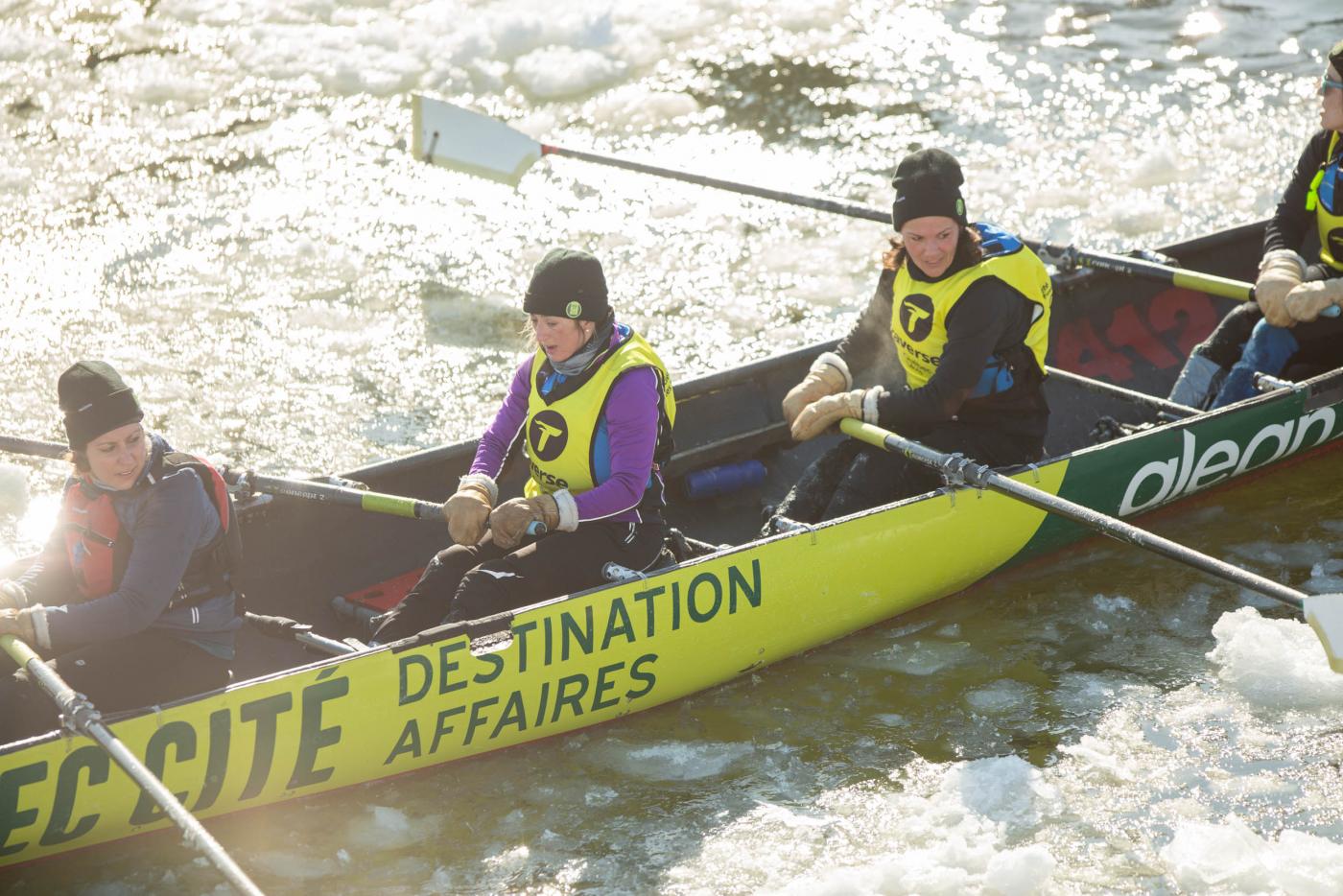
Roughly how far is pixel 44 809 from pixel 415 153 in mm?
5431

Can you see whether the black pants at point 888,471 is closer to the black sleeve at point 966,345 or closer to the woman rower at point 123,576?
the black sleeve at point 966,345

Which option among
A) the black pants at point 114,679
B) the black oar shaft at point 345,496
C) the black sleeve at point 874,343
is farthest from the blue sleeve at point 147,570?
the black sleeve at point 874,343

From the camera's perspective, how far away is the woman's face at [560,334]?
5543mm

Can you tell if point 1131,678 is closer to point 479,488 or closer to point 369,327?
point 479,488

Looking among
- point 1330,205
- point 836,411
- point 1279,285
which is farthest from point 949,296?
point 1330,205

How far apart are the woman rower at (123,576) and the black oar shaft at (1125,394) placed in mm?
3908

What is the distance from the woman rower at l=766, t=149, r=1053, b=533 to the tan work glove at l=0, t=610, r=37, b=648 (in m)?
2.82

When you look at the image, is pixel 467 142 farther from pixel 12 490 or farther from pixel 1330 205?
pixel 1330 205

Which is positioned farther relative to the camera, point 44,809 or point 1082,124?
point 1082,124

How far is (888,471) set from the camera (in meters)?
6.60

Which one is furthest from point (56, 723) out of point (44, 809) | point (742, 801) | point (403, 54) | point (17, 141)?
point (403, 54)

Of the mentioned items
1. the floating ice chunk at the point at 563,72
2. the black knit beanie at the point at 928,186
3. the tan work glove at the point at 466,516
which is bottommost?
the tan work glove at the point at 466,516

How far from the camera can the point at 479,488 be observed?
588 cm

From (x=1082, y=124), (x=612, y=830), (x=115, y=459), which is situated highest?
(x=1082, y=124)
